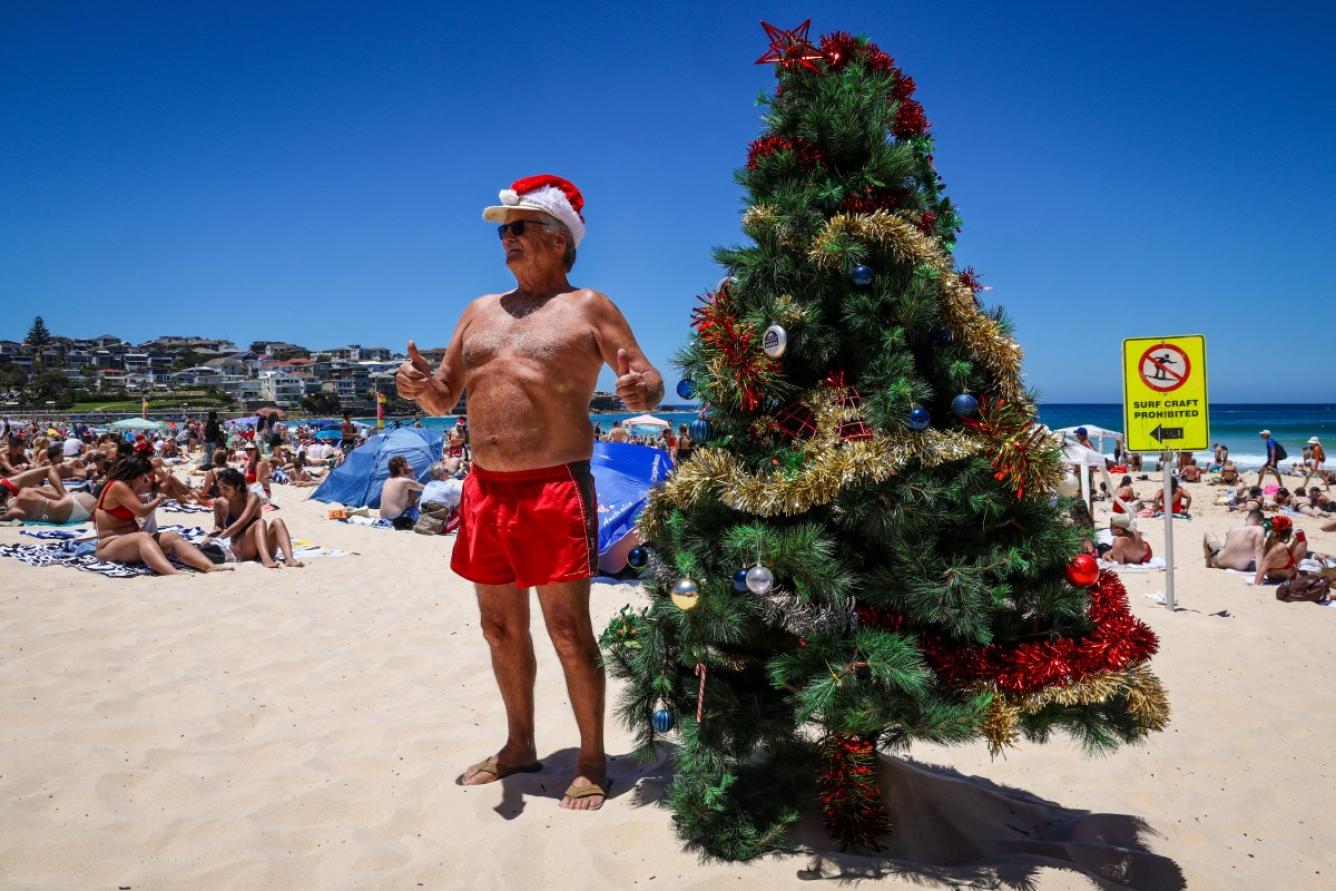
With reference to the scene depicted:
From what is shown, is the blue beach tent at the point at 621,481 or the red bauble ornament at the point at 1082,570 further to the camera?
the blue beach tent at the point at 621,481

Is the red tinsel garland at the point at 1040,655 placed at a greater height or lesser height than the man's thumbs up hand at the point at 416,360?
lesser

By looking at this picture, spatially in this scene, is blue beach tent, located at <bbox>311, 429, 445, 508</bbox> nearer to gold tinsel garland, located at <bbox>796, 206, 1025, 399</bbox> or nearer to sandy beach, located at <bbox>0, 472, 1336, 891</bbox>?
sandy beach, located at <bbox>0, 472, 1336, 891</bbox>

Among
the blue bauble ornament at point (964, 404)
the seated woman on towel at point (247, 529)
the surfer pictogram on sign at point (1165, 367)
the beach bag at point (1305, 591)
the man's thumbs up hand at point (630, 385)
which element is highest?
the surfer pictogram on sign at point (1165, 367)

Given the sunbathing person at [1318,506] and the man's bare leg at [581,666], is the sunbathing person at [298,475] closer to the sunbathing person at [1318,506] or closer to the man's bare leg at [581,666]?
the man's bare leg at [581,666]

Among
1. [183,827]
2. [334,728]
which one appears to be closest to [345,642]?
[334,728]

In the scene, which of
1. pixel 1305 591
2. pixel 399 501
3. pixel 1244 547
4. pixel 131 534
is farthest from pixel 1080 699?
pixel 399 501

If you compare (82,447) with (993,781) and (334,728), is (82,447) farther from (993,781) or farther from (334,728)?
(993,781)

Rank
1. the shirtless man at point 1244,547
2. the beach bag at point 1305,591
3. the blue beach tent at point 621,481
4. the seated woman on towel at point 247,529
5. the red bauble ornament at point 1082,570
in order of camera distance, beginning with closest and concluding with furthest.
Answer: the red bauble ornament at point 1082,570
the beach bag at point 1305,591
the blue beach tent at point 621,481
the seated woman on towel at point 247,529
the shirtless man at point 1244,547

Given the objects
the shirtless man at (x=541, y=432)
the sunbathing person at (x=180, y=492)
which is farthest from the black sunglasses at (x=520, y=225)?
the sunbathing person at (x=180, y=492)

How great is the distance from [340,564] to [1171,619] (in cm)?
777

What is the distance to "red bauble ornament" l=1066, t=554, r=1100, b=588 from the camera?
2326 mm

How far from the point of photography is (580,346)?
2.97 meters

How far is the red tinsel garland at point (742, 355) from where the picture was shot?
8.35ft

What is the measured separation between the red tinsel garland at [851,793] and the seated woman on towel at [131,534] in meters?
6.60
